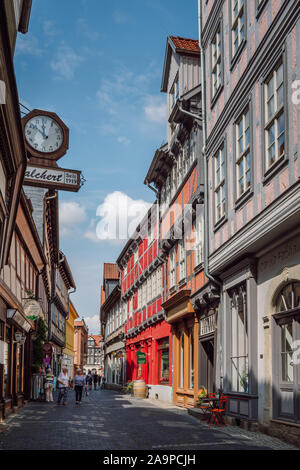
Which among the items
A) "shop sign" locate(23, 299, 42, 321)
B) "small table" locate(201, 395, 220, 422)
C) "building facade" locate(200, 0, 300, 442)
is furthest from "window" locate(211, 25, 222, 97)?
"shop sign" locate(23, 299, 42, 321)

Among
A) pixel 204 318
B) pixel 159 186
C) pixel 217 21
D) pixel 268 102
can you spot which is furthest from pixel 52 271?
pixel 268 102

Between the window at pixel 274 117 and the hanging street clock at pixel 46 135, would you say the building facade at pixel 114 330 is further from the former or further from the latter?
the window at pixel 274 117

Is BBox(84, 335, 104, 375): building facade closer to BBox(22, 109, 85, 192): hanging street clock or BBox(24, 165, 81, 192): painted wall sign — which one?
BBox(24, 165, 81, 192): painted wall sign

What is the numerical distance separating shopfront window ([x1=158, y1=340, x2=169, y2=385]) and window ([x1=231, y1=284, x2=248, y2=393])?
38.4ft

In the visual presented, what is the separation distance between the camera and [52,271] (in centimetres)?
4347

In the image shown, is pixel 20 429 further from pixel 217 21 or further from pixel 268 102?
pixel 217 21

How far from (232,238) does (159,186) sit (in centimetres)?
1437

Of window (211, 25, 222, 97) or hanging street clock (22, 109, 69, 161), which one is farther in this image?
hanging street clock (22, 109, 69, 161)

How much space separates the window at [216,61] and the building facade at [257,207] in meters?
0.06

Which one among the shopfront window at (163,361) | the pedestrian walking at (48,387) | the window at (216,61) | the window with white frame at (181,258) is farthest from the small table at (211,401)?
the pedestrian walking at (48,387)

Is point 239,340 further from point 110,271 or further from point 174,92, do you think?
point 110,271

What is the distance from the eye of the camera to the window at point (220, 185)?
16.2 metres

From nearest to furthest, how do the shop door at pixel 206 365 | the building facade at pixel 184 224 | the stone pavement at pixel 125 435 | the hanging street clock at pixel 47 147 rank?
1. the stone pavement at pixel 125 435
2. the shop door at pixel 206 365
3. the building facade at pixel 184 224
4. the hanging street clock at pixel 47 147

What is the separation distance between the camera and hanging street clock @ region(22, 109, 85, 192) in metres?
21.2
